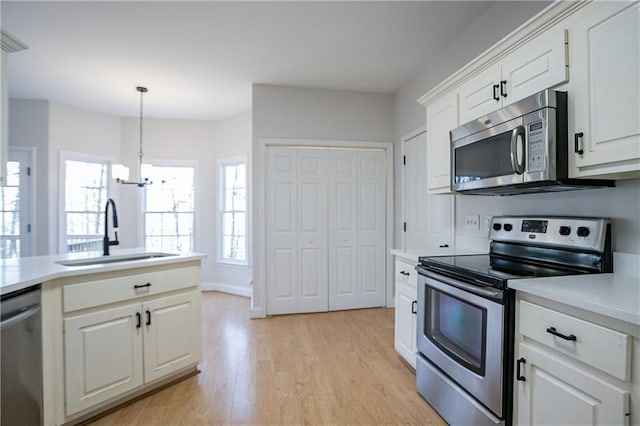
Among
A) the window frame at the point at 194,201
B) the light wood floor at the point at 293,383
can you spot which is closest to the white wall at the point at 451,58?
the light wood floor at the point at 293,383

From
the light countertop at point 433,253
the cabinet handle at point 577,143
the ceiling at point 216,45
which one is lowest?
the light countertop at point 433,253

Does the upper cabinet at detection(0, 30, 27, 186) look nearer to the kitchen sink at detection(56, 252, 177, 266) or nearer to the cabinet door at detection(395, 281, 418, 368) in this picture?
the kitchen sink at detection(56, 252, 177, 266)

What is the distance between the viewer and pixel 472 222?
8.34 ft

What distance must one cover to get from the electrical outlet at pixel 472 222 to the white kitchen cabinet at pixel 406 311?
63 cm

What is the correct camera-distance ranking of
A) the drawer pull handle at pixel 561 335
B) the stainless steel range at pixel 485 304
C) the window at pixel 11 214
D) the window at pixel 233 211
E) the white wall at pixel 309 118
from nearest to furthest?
the drawer pull handle at pixel 561 335, the stainless steel range at pixel 485 304, the white wall at pixel 309 118, the window at pixel 11 214, the window at pixel 233 211

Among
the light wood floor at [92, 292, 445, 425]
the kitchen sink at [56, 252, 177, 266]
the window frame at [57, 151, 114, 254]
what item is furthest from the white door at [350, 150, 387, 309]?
the window frame at [57, 151, 114, 254]

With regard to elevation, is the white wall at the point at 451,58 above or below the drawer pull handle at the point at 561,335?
above

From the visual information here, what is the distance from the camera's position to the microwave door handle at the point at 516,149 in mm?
1570

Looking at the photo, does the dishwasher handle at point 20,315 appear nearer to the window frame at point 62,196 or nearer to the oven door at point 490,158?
the oven door at point 490,158

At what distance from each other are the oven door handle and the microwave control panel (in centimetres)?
62

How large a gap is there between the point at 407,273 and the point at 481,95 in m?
1.32

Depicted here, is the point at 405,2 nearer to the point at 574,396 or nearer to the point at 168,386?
the point at 574,396

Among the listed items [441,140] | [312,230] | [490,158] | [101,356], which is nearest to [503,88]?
[490,158]

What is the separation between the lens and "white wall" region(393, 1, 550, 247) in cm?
219
